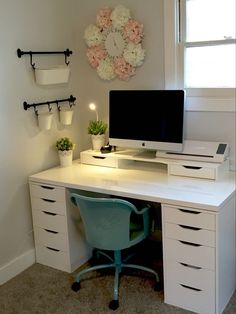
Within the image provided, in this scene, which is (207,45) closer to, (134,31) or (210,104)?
(210,104)

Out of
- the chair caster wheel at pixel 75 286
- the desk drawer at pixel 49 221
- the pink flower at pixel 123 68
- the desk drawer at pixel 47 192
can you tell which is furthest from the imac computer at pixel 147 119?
the chair caster wheel at pixel 75 286

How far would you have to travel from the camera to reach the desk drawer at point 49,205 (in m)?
2.82

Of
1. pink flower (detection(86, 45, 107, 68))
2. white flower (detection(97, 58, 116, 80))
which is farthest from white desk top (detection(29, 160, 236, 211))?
pink flower (detection(86, 45, 107, 68))

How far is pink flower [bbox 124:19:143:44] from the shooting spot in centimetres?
292

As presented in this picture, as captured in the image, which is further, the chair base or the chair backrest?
the chair base

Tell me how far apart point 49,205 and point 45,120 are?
24.0 inches

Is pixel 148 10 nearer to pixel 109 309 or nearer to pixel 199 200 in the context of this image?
pixel 199 200

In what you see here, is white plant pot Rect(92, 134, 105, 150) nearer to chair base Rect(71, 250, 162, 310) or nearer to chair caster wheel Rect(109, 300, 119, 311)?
chair base Rect(71, 250, 162, 310)

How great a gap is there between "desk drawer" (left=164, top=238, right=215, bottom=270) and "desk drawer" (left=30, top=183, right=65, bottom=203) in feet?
2.71

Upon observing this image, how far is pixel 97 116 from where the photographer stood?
11.0 feet

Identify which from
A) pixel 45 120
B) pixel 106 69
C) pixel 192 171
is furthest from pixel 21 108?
pixel 192 171

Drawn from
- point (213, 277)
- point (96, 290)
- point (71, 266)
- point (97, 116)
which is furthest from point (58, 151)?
point (213, 277)

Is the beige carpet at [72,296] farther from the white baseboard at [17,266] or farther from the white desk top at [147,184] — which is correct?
the white desk top at [147,184]

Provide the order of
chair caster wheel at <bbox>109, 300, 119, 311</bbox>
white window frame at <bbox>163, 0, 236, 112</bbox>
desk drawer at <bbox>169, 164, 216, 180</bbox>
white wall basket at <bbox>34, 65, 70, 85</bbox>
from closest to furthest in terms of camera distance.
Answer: chair caster wheel at <bbox>109, 300, 119, 311</bbox> → desk drawer at <bbox>169, 164, 216, 180</bbox> → white window frame at <bbox>163, 0, 236, 112</bbox> → white wall basket at <bbox>34, 65, 70, 85</bbox>
